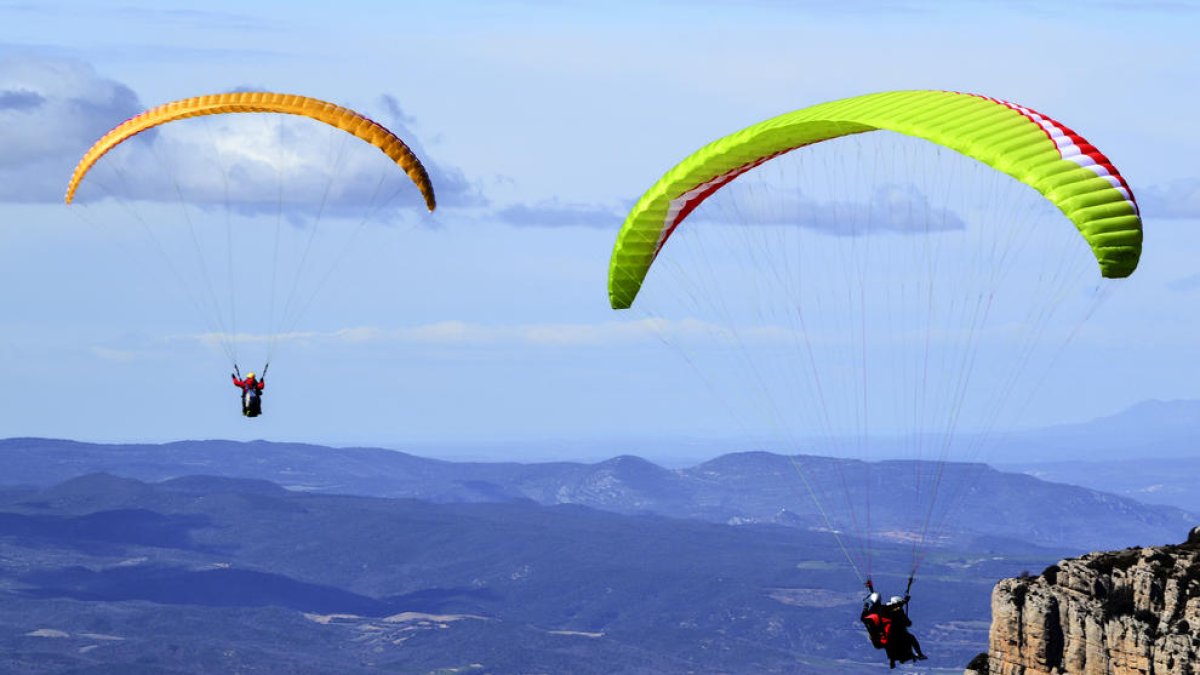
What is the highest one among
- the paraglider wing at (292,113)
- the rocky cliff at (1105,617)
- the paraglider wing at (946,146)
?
the paraglider wing at (292,113)

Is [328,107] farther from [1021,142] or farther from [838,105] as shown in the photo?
[1021,142]

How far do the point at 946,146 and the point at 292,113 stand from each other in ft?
107

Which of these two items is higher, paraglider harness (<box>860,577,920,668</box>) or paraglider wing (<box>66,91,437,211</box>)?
paraglider wing (<box>66,91,437,211</box>)

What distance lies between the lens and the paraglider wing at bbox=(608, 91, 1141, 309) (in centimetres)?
5159

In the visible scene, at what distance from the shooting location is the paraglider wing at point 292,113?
78.3 m

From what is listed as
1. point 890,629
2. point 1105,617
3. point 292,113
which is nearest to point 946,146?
point 890,629

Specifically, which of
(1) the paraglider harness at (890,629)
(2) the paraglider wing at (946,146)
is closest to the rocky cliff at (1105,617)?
(1) the paraglider harness at (890,629)

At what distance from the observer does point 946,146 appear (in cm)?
5466

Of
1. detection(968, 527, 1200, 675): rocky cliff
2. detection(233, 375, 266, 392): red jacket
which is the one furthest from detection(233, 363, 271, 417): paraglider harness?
detection(968, 527, 1200, 675): rocky cliff

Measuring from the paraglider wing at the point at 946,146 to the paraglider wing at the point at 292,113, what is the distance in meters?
11.0

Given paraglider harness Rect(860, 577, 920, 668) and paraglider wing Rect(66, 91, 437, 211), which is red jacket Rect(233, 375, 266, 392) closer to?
paraglider wing Rect(66, 91, 437, 211)

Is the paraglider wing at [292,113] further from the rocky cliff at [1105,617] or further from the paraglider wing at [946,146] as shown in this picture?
the rocky cliff at [1105,617]

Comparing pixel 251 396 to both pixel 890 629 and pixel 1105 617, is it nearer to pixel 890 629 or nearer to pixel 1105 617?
pixel 890 629

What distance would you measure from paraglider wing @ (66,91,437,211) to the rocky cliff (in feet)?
199
